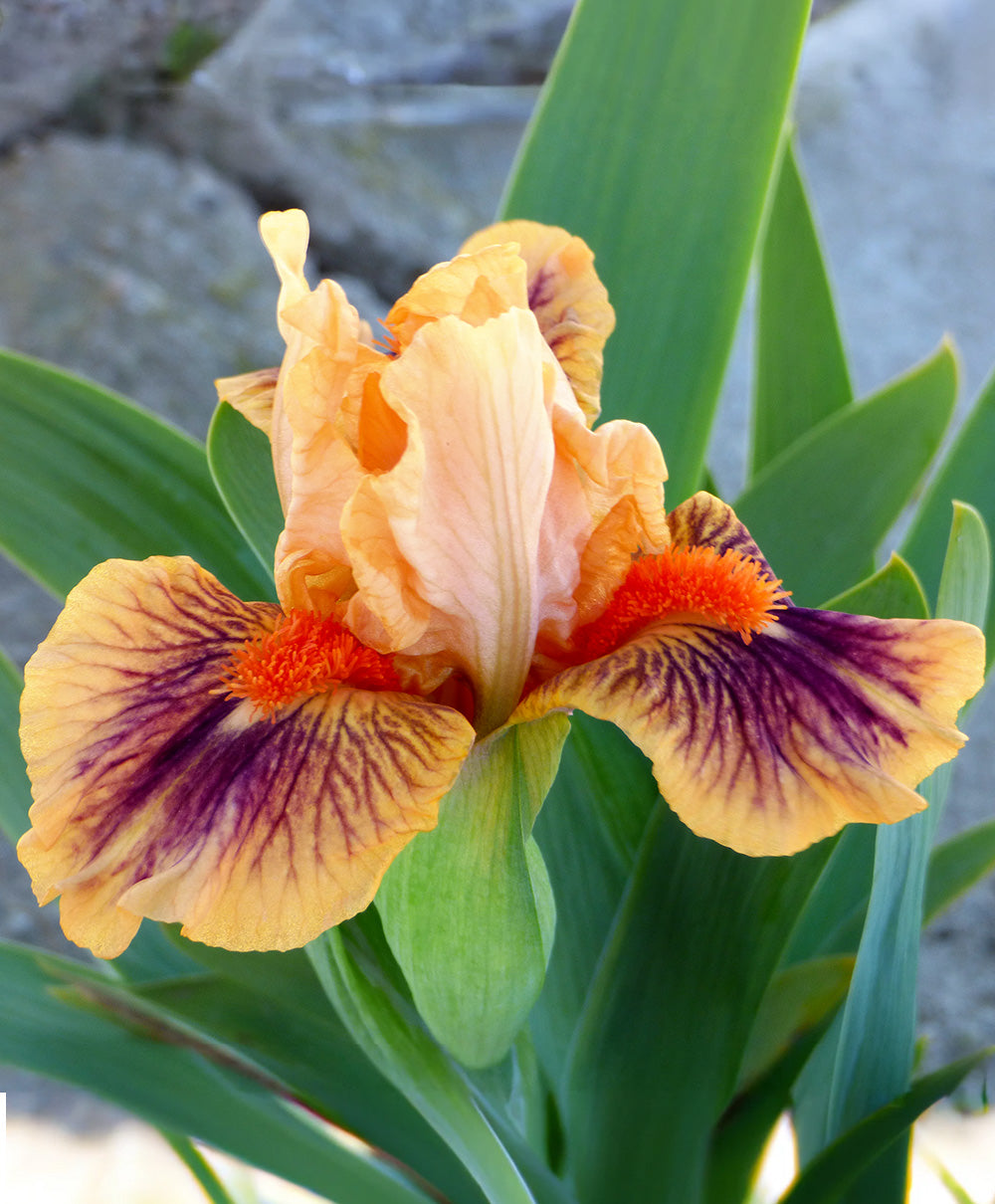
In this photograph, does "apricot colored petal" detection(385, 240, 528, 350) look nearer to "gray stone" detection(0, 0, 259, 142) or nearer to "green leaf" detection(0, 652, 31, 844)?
"green leaf" detection(0, 652, 31, 844)

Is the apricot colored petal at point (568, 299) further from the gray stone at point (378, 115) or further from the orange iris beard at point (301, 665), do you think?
the gray stone at point (378, 115)

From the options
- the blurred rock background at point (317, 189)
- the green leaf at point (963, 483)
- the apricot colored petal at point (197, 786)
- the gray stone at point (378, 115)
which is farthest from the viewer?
the gray stone at point (378, 115)

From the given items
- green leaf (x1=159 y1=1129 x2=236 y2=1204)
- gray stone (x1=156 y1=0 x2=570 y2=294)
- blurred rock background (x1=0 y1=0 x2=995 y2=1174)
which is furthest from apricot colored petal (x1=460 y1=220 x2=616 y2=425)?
gray stone (x1=156 y1=0 x2=570 y2=294)

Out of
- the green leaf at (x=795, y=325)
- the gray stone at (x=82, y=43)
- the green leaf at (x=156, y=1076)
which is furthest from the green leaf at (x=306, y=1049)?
the gray stone at (x=82, y=43)

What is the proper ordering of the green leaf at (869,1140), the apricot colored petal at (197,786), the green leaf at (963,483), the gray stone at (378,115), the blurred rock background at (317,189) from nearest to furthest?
the apricot colored petal at (197,786) < the green leaf at (869,1140) < the green leaf at (963,483) < the blurred rock background at (317,189) < the gray stone at (378,115)

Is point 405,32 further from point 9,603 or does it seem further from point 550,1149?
point 550,1149

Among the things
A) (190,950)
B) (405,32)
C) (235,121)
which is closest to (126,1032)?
(190,950)
